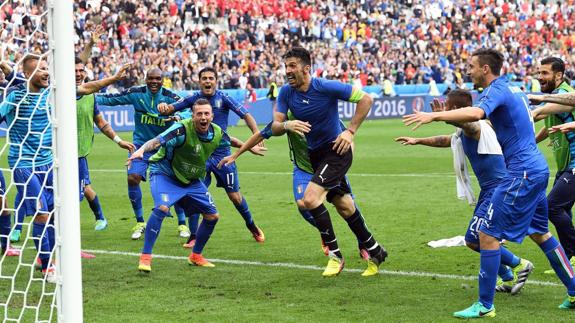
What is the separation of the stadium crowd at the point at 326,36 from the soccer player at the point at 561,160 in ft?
71.5

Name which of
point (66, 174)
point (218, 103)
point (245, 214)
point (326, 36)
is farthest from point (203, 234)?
point (326, 36)

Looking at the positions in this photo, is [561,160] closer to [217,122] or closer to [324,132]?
[324,132]

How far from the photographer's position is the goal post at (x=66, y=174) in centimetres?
563

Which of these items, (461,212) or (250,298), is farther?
(461,212)

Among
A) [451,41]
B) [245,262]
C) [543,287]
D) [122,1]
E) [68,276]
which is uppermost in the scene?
[68,276]

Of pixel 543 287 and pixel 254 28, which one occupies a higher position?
pixel 543 287

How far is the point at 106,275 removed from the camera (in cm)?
980

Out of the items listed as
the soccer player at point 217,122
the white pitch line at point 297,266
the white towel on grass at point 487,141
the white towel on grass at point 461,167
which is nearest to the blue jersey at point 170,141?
the white pitch line at point 297,266

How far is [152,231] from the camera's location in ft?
32.7

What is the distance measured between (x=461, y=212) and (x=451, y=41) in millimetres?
40405

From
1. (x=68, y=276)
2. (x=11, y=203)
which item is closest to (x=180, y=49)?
(x=11, y=203)

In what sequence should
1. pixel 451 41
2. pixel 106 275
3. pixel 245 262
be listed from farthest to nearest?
pixel 451 41
pixel 245 262
pixel 106 275

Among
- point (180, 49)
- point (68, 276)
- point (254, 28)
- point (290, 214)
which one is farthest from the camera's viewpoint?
point (254, 28)

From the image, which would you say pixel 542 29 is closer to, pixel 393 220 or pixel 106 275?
pixel 393 220
